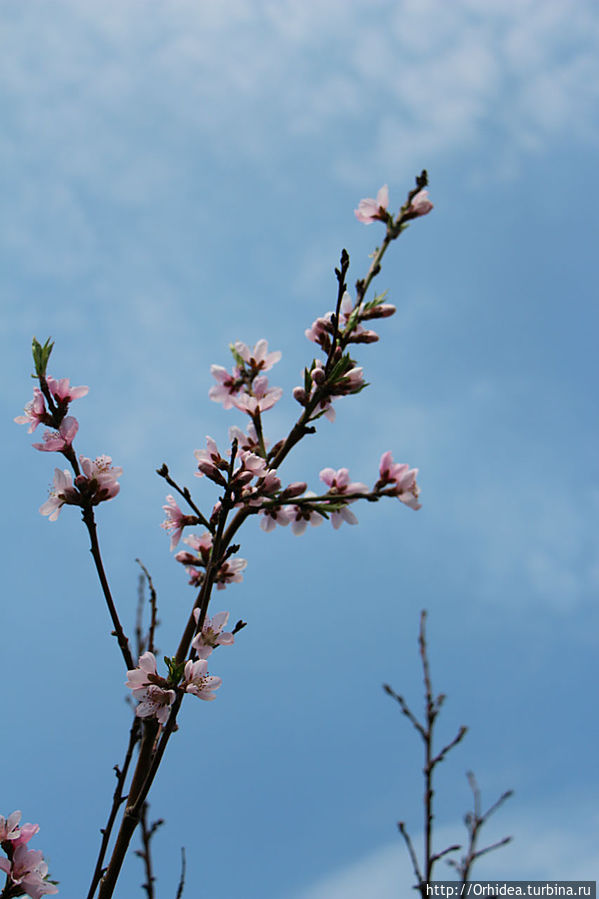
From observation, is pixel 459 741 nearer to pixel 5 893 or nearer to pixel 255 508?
pixel 255 508

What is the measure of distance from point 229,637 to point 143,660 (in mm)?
310

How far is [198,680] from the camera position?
2152mm

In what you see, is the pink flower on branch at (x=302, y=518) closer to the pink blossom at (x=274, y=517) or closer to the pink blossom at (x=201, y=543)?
the pink blossom at (x=274, y=517)

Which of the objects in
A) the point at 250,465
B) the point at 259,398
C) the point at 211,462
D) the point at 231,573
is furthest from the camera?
the point at 259,398

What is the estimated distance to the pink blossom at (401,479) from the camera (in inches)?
116

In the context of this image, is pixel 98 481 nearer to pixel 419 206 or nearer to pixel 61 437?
pixel 61 437

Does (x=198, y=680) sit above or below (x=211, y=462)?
below

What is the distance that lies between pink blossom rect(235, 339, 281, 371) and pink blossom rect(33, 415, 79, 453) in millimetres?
1275

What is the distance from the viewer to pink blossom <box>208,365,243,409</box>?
11.4 feet

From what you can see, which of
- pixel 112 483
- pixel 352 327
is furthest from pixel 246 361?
pixel 112 483

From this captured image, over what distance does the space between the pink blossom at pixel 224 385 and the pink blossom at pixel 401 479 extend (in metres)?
0.99

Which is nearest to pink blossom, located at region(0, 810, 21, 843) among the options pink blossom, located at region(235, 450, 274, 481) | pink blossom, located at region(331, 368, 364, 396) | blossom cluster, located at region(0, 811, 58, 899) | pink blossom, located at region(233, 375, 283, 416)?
blossom cluster, located at region(0, 811, 58, 899)

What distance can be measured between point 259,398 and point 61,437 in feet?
3.75

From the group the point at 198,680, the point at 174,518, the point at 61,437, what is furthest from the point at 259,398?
the point at 198,680
